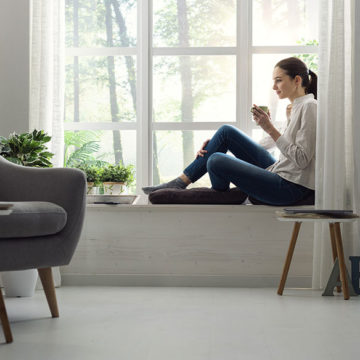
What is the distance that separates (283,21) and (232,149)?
3.72 feet

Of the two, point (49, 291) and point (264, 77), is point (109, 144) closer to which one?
point (264, 77)

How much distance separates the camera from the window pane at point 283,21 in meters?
4.27

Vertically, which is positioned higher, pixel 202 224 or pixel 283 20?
pixel 283 20

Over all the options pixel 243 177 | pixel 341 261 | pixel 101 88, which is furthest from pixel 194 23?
pixel 341 261

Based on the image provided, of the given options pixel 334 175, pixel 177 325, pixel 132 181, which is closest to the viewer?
pixel 177 325

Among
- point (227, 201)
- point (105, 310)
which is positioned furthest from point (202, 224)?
point (105, 310)

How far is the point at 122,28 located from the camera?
4.35 m

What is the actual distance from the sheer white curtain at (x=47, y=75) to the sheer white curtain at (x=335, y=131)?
1.53m

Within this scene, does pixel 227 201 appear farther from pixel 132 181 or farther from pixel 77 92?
pixel 77 92

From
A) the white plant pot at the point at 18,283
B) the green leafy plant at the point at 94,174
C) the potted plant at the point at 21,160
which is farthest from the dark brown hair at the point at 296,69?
the white plant pot at the point at 18,283

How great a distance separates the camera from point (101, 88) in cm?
437

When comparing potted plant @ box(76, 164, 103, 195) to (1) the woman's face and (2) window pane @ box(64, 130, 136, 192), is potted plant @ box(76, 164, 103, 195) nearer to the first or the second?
(2) window pane @ box(64, 130, 136, 192)

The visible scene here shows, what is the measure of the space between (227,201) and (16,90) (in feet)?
4.70

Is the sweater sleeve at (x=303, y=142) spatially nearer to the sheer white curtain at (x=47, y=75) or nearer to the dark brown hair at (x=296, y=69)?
the dark brown hair at (x=296, y=69)
